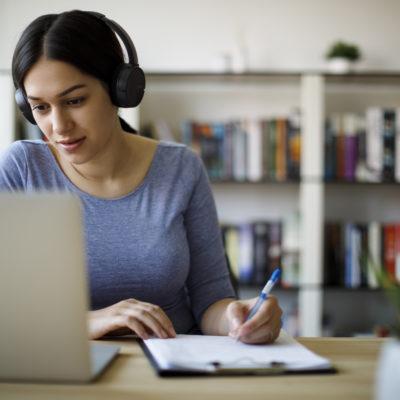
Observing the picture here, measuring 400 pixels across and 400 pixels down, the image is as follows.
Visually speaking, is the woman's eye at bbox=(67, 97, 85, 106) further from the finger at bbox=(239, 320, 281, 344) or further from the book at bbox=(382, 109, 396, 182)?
the book at bbox=(382, 109, 396, 182)

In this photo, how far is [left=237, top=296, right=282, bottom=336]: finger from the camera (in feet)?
3.65

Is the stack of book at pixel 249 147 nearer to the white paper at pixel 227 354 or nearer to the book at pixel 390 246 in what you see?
the book at pixel 390 246

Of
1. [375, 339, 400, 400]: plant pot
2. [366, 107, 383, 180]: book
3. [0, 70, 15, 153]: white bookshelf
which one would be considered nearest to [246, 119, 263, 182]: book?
[366, 107, 383, 180]: book

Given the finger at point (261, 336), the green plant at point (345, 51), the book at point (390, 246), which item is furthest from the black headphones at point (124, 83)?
the book at point (390, 246)

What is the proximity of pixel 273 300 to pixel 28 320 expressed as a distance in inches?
18.3

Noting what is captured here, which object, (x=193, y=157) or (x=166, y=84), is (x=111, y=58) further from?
(x=166, y=84)

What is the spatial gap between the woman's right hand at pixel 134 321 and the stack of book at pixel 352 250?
85.6 inches

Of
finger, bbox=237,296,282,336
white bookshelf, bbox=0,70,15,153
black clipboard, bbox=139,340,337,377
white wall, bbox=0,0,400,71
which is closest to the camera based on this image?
black clipboard, bbox=139,340,337,377

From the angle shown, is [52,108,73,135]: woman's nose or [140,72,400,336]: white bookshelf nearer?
[52,108,73,135]: woman's nose

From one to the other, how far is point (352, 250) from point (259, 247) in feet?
1.37

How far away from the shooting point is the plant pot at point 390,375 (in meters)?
0.68

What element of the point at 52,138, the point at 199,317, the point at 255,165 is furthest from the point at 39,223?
the point at 255,165

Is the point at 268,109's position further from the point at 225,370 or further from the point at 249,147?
the point at 225,370

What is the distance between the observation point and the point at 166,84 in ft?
11.2
